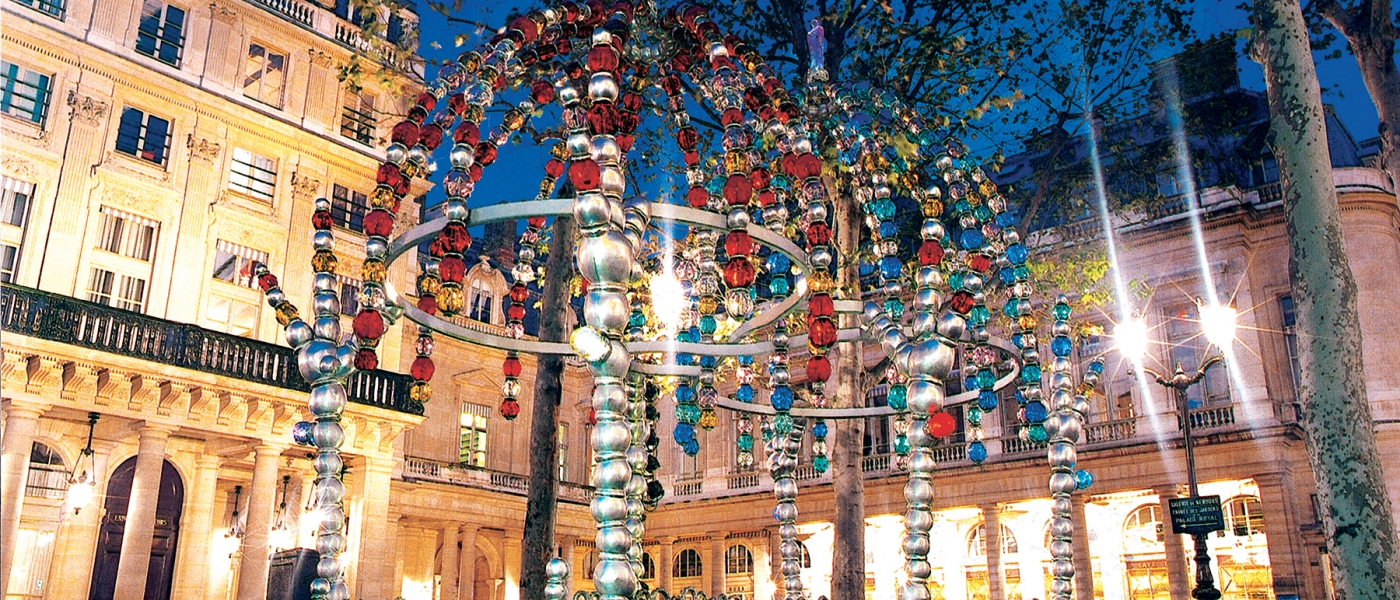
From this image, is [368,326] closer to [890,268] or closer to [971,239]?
[890,268]

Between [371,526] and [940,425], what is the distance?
22.8 meters

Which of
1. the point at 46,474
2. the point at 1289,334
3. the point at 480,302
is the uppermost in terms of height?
the point at 480,302

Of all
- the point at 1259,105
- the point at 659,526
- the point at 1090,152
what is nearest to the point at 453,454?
the point at 659,526

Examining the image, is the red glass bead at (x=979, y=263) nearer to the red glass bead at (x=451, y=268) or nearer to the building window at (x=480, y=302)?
the red glass bead at (x=451, y=268)

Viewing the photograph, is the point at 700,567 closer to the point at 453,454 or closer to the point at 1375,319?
the point at 453,454

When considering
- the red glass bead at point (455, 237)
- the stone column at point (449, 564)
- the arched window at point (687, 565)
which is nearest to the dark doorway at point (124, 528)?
the stone column at point (449, 564)

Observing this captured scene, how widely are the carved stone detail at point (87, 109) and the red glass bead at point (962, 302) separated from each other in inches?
908

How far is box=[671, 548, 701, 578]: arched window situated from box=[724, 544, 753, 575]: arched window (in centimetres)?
157

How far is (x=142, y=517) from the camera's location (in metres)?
19.5

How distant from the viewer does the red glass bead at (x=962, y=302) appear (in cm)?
498

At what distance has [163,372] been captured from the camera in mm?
20141

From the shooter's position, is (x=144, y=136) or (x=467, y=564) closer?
(x=144, y=136)

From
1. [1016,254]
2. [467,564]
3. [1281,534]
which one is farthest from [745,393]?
[467,564]

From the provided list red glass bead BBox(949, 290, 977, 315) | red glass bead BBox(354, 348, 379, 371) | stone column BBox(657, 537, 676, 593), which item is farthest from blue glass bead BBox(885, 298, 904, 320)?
stone column BBox(657, 537, 676, 593)
